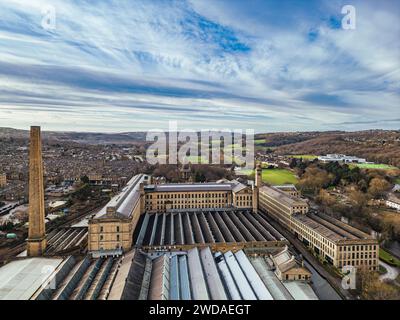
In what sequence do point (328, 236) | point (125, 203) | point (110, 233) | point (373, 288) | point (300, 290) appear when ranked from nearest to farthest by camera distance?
1. point (373, 288)
2. point (300, 290)
3. point (328, 236)
4. point (110, 233)
5. point (125, 203)

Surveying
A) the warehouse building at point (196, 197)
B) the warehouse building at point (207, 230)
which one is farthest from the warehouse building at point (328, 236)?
the warehouse building at point (196, 197)

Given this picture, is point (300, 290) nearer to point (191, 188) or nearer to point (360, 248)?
point (360, 248)

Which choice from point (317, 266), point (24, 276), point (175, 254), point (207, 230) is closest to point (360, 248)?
point (317, 266)

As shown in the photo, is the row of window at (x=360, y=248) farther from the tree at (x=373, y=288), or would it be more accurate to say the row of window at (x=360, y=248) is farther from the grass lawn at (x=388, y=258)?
→ the grass lawn at (x=388, y=258)
